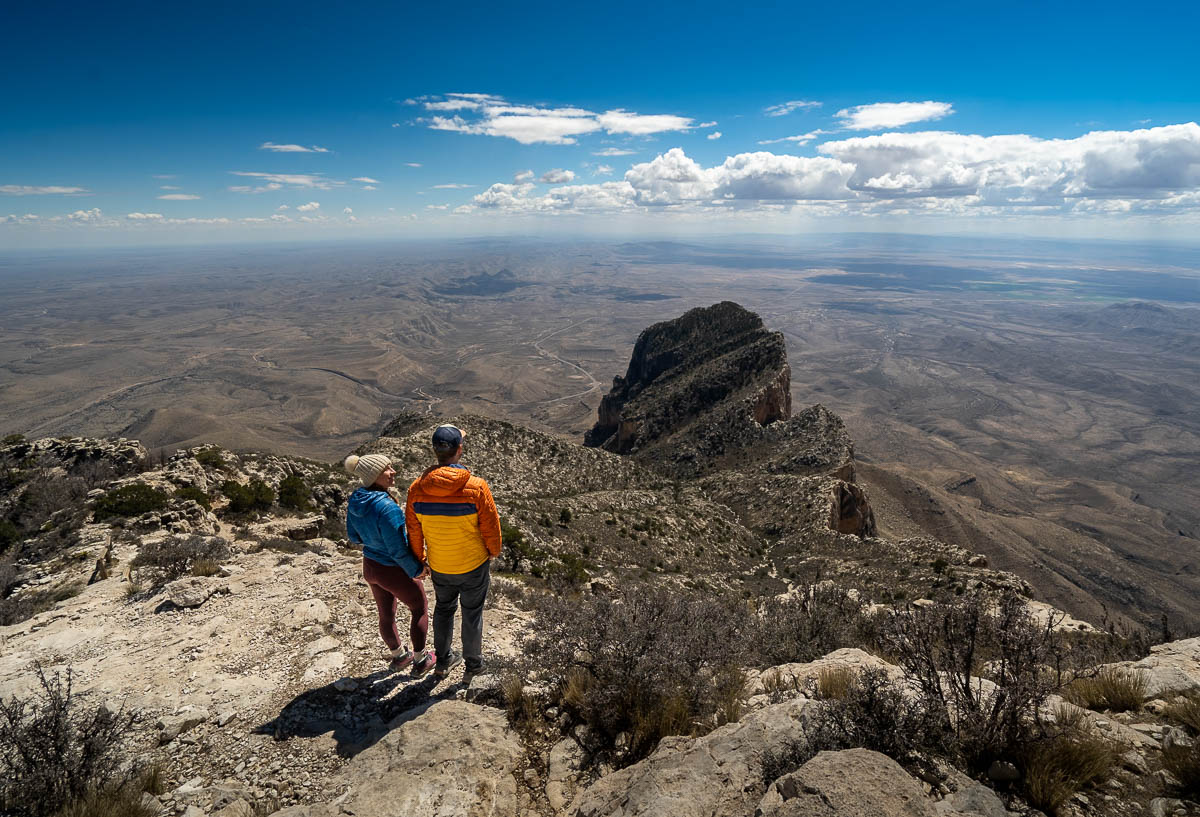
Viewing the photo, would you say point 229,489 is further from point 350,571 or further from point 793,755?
point 793,755

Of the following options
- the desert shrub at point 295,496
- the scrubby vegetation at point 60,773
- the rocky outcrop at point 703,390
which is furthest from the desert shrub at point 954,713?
the rocky outcrop at point 703,390

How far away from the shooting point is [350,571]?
32.6 ft

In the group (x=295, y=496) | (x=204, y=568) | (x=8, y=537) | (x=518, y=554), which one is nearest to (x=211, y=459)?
(x=295, y=496)

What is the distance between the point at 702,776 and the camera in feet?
12.6

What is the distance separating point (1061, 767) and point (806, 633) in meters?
4.80

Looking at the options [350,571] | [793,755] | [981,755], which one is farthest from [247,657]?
[981,755]

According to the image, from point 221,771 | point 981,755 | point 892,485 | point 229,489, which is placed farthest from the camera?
point 892,485

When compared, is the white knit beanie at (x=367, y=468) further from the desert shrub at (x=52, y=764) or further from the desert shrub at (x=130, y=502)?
the desert shrub at (x=130, y=502)

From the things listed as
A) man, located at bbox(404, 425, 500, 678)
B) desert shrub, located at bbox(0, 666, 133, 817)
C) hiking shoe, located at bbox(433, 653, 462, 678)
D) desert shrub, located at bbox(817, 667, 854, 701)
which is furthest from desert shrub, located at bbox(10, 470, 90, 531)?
desert shrub, located at bbox(817, 667, 854, 701)

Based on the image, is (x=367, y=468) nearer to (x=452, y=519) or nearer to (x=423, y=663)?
(x=452, y=519)

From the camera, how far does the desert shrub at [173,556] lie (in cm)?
924

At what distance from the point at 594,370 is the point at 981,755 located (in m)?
169

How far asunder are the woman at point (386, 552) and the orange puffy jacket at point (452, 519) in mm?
219

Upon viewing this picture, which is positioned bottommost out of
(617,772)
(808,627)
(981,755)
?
(808,627)
